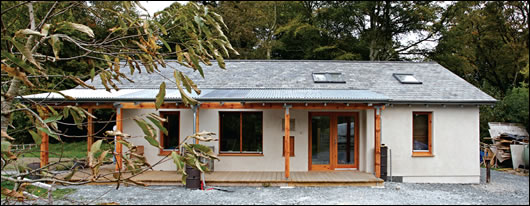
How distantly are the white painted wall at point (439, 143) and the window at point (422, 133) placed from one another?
156 millimetres

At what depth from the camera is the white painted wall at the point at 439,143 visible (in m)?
9.27

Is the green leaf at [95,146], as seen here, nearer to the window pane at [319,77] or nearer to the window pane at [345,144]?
the window pane at [345,144]

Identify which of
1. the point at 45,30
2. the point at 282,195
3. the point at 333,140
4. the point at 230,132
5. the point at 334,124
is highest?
the point at 45,30

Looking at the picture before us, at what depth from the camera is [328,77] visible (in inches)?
447

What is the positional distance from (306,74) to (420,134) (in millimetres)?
4321

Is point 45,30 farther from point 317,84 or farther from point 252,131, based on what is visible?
point 317,84

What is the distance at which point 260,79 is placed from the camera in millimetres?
11344

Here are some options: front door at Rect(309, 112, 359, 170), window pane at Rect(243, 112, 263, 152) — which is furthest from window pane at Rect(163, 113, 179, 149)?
front door at Rect(309, 112, 359, 170)

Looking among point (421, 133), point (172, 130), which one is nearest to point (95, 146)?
point (172, 130)

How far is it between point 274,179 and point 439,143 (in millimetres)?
5073

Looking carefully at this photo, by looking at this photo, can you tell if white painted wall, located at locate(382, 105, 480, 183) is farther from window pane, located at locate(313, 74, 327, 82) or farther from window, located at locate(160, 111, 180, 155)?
window, located at locate(160, 111, 180, 155)

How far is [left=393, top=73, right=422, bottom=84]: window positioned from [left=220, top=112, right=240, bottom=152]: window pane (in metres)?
5.68

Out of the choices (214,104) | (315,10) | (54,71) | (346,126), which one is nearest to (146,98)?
(214,104)

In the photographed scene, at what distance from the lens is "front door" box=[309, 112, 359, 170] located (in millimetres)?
9867
